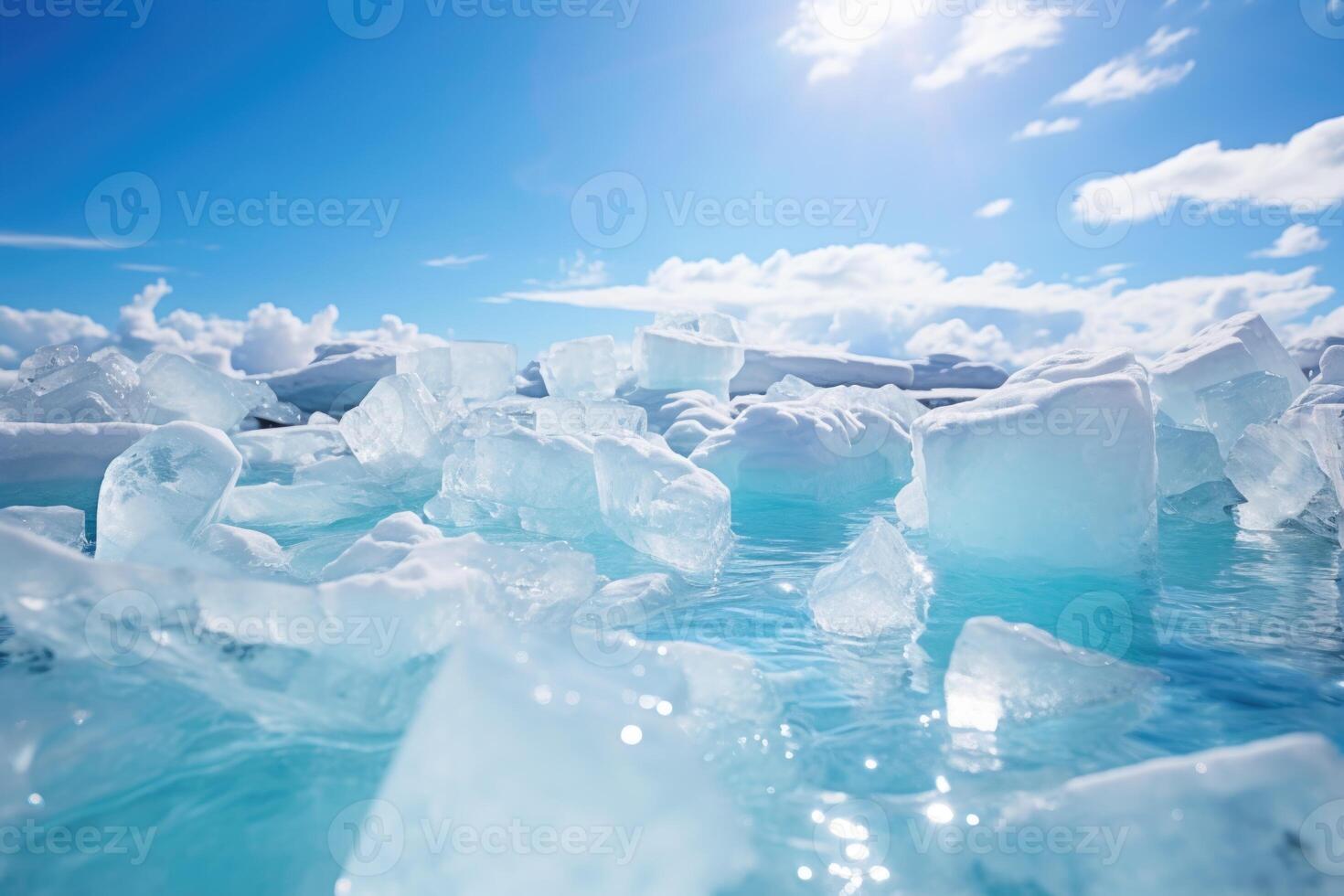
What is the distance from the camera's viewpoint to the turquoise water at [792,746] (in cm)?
147

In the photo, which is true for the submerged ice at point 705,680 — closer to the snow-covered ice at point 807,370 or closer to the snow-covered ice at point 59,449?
the snow-covered ice at point 59,449

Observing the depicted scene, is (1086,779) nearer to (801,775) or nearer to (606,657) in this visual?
(801,775)

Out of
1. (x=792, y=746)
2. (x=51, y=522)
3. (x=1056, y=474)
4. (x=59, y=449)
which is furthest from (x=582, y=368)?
(x=792, y=746)

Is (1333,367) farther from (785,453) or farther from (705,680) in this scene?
(705,680)

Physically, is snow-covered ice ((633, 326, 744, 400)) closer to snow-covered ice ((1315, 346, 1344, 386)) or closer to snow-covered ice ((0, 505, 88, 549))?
snow-covered ice ((1315, 346, 1344, 386))

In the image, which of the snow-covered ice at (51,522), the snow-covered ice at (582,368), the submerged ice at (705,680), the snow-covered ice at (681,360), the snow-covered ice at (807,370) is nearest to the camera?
the submerged ice at (705,680)

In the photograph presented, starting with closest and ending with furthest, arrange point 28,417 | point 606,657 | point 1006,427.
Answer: point 606,657 → point 1006,427 → point 28,417

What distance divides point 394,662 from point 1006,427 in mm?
2919

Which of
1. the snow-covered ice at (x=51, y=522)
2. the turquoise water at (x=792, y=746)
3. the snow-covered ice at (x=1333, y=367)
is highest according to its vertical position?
the snow-covered ice at (x=1333, y=367)

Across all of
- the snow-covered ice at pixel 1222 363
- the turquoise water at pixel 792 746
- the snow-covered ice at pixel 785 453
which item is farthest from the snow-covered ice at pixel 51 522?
the snow-covered ice at pixel 1222 363

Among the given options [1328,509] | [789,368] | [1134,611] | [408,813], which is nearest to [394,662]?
[408,813]

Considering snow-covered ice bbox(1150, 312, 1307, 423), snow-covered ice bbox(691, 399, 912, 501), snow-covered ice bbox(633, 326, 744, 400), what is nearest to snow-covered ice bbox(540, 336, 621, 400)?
snow-covered ice bbox(633, 326, 744, 400)

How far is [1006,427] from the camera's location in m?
3.47

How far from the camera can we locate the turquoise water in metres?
1.47
